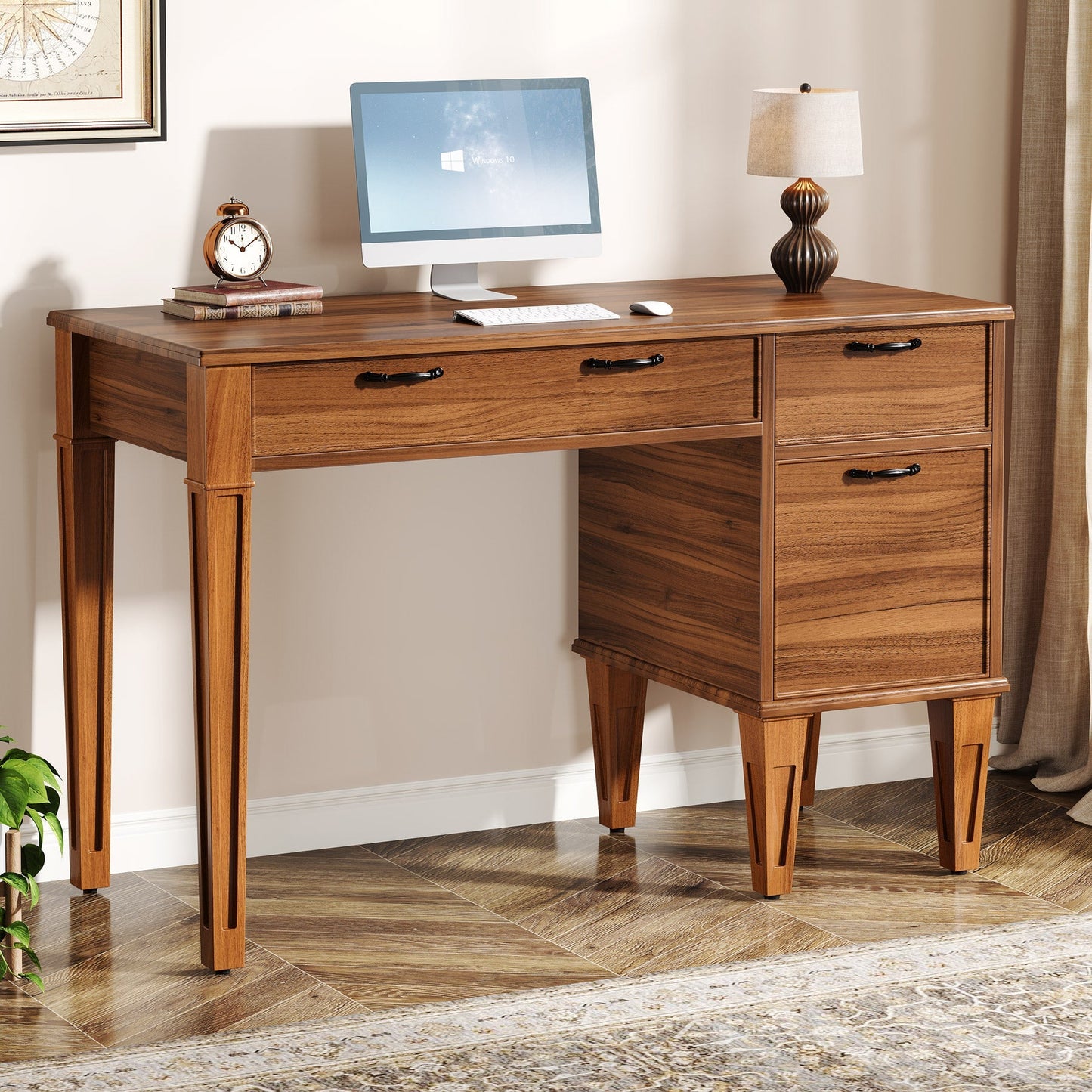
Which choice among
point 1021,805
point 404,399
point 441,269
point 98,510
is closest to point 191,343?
point 404,399

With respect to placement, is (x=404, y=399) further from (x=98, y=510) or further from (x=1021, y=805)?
(x=1021, y=805)

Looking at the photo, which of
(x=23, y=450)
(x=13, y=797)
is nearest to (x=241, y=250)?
(x=23, y=450)

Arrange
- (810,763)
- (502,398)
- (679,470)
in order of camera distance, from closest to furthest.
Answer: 1. (502,398)
2. (679,470)
3. (810,763)

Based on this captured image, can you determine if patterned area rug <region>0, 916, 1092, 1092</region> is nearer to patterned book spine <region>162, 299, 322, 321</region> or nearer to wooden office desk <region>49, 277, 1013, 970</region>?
wooden office desk <region>49, 277, 1013, 970</region>

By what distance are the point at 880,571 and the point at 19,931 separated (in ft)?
4.55

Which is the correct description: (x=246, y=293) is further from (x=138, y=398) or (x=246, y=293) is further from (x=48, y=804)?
(x=48, y=804)

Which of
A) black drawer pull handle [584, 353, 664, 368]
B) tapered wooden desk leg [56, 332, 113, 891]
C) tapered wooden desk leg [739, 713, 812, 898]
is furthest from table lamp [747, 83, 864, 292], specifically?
tapered wooden desk leg [56, 332, 113, 891]

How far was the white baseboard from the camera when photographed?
123 inches

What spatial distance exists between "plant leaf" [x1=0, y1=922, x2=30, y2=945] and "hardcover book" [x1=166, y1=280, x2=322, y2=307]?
93cm

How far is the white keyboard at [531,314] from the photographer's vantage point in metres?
2.70

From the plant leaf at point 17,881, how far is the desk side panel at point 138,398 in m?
0.63

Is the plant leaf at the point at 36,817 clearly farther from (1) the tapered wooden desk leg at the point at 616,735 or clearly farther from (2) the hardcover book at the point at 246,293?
(1) the tapered wooden desk leg at the point at 616,735

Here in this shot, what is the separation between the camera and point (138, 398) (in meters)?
2.68

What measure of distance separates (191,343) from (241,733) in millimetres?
541
